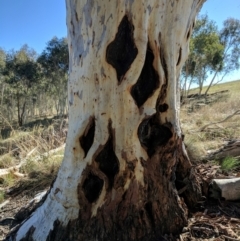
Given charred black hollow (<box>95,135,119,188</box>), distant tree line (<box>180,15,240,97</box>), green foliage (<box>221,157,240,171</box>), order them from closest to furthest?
charred black hollow (<box>95,135,119,188</box>), green foliage (<box>221,157,240,171</box>), distant tree line (<box>180,15,240,97</box>)

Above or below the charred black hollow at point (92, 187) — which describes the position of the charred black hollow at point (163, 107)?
above

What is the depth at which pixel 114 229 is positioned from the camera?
175 cm

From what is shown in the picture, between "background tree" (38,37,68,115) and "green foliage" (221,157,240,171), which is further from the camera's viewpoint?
"background tree" (38,37,68,115)

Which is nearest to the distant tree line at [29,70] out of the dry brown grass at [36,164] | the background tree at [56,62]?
the background tree at [56,62]

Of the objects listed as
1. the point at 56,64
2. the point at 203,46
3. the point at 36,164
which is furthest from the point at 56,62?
the point at 36,164

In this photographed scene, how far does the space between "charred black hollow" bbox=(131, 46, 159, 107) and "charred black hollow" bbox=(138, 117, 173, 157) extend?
0.61 feet

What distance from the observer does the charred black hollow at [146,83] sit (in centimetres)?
172

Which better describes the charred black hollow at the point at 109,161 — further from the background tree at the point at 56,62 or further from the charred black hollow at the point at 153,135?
the background tree at the point at 56,62

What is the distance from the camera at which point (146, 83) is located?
175 cm

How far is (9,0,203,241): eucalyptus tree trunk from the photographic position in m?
1.64

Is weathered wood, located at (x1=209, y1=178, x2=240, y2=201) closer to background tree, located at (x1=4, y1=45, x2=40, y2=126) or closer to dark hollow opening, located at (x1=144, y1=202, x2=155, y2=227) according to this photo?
dark hollow opening, located at (x1=144, y1=202, x2=155, y2=227)

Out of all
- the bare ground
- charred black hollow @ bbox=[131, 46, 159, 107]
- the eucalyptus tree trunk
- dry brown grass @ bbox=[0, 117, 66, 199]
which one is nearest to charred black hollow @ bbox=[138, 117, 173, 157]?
the eucalyptus tree trunk

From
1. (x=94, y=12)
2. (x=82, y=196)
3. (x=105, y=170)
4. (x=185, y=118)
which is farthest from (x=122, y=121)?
(x=185, y=118)

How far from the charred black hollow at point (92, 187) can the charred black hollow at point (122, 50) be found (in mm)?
709
